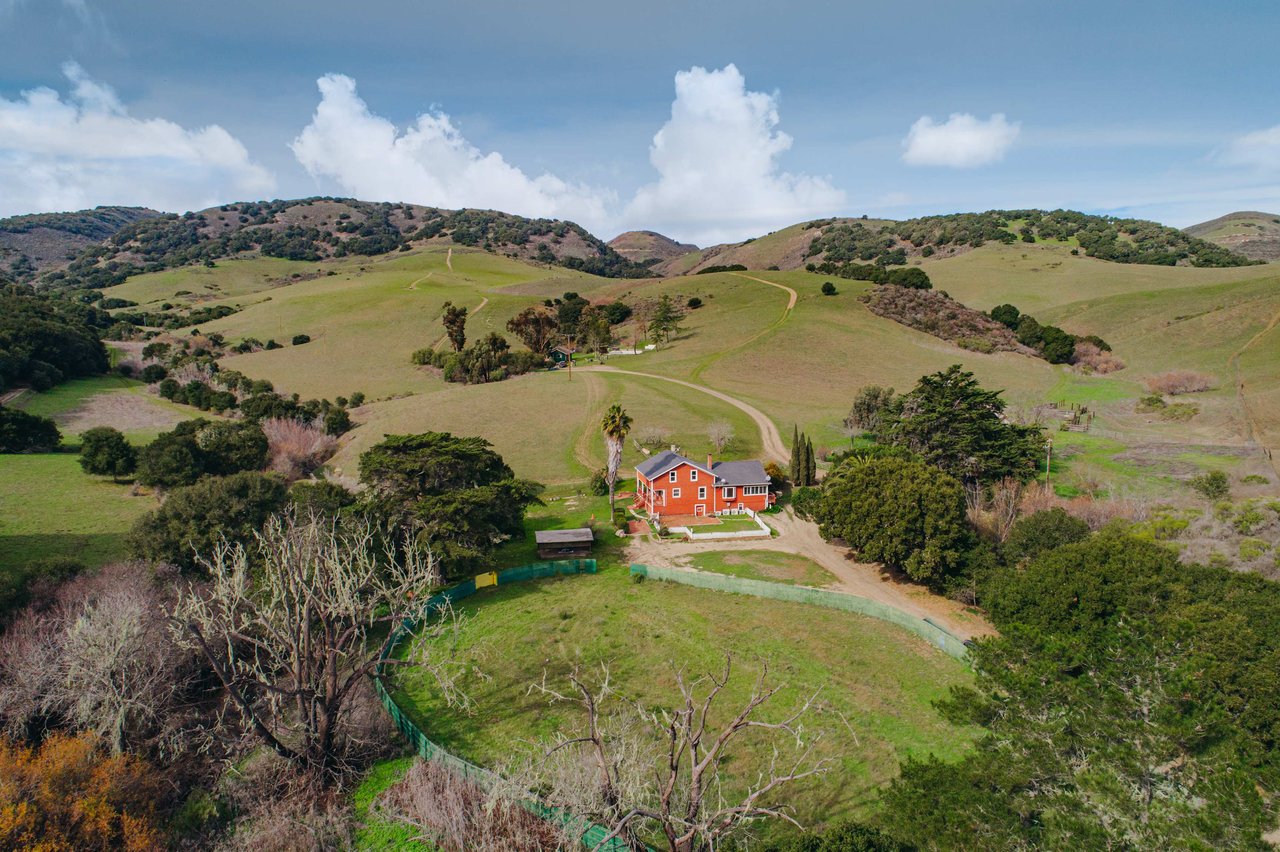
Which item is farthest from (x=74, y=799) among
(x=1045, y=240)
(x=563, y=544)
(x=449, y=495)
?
(x=1045, y=240)

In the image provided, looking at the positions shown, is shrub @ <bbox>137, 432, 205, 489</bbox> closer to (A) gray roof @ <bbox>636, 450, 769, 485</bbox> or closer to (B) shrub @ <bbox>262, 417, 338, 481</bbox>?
(B) shrub @ <bbox>262, 417, 338, 481</bbox>

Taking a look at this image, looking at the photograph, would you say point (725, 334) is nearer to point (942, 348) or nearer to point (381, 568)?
point (942, 348)

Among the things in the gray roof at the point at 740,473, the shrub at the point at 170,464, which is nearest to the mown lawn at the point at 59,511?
the shrub at the point at 170,464

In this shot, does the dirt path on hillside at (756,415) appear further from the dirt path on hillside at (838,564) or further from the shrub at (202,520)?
the shrub at (202,520)

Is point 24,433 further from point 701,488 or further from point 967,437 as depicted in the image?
point 967,437

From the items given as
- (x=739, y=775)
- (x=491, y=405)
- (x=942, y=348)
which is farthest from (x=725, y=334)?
(x=739, y=775)

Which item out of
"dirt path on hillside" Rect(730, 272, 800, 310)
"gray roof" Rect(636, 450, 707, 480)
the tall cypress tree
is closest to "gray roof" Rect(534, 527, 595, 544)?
"gray roof" Rect(636, 450, 707, 480)
